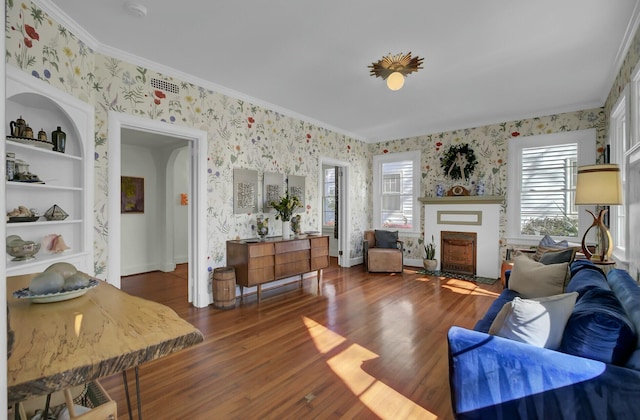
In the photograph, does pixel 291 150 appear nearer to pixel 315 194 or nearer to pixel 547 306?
pixel 315 194

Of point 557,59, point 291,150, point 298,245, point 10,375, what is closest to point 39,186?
point 10,375

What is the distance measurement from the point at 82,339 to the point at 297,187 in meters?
4.34

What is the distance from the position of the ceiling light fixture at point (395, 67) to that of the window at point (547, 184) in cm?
299

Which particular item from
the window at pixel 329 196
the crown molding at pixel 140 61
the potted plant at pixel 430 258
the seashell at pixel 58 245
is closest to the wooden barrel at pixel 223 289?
the seashell at pixel 58 245

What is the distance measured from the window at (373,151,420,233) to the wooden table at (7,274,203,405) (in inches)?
229

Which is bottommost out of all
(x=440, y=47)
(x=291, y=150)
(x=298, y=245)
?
(x=298, y=245)

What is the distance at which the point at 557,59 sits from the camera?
3.18 metres

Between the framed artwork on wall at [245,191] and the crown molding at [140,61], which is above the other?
the crown molding at [140,61]

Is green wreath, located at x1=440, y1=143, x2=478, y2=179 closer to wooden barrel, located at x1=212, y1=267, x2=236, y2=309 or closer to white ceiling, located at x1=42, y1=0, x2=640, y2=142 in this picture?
white ceiling, located at x1=42, y1=0, x2=640, y2=142

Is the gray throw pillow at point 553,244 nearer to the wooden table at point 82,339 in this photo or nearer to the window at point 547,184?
the window at point 547,184

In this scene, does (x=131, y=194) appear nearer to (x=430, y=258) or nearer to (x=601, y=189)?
(x=430, y=258)

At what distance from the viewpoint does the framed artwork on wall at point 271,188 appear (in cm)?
450

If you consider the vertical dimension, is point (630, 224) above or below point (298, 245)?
above

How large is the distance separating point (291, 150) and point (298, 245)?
1.58m
